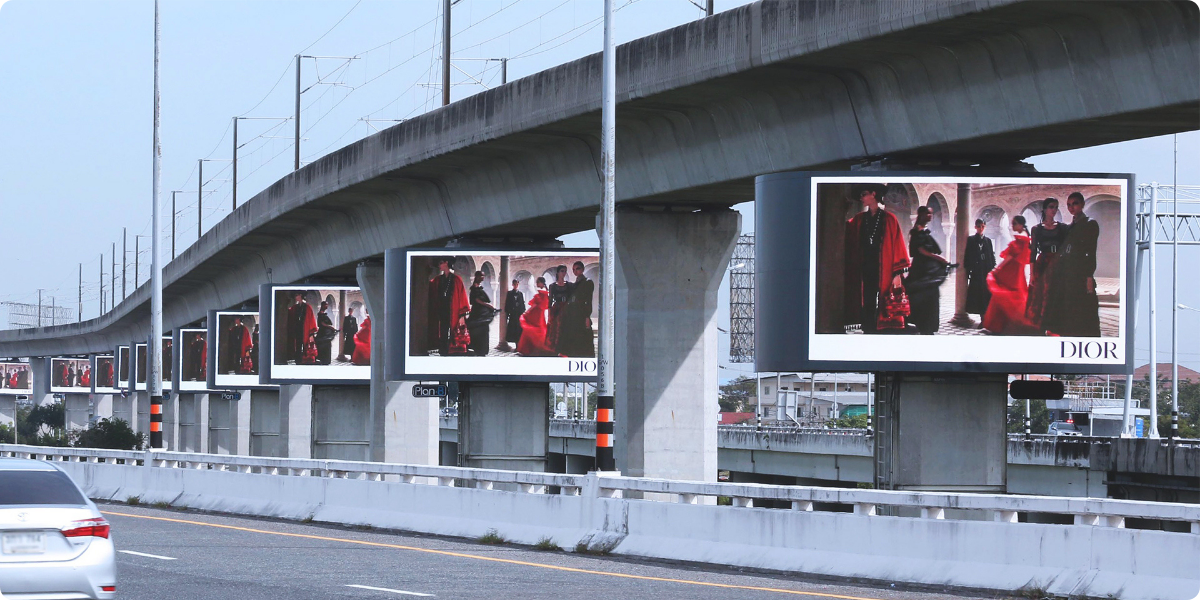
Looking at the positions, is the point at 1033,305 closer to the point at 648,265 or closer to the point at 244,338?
the point at 648,265

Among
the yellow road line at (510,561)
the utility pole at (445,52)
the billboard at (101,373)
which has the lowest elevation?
the billboard at (101,373)

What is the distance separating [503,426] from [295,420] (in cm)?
2760

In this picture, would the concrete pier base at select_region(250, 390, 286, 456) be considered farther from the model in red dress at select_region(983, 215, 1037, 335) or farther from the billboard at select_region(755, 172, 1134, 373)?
the model in red dress at select_region(983, 215, 1037, 335)

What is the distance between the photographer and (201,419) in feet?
346

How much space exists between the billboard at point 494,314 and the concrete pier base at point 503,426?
1.29 metres

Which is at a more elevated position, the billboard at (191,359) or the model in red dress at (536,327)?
the model in red dress at (536,327)

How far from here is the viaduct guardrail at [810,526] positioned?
51.0 ft

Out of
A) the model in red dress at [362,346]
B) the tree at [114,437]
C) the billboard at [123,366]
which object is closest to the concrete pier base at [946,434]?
the model in red dress at [362,346]

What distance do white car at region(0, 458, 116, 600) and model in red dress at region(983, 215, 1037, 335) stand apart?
14788 millimetres

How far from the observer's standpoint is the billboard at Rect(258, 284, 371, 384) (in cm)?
5412

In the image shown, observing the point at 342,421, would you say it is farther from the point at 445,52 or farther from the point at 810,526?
the point at 810,526

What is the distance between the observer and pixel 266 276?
203 ft

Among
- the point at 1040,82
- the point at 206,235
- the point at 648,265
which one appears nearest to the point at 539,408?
the point at 648,265

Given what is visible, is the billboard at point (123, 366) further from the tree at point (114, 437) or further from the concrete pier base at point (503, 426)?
the concrete pier base at point (503, 426)
